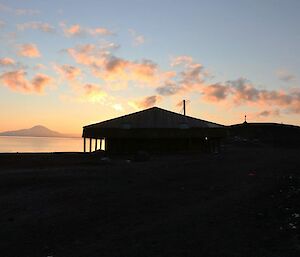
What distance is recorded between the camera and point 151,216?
48.4ft

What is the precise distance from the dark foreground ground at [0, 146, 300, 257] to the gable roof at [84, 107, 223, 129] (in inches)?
999

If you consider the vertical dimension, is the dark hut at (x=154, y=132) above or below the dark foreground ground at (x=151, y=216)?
above

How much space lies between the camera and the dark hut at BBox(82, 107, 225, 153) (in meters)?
48.8

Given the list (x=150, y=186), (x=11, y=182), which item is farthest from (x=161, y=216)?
(x=11, y=182)

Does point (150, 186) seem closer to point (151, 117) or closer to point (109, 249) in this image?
point (109, 249)

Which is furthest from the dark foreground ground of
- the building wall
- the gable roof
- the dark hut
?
the building wall

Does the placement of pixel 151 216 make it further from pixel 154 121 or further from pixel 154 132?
pixel 154 121

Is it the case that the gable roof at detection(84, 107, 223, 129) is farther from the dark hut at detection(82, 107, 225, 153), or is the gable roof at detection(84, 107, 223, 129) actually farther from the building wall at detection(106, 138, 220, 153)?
the building wall at detection(106, 138, 220, 153)

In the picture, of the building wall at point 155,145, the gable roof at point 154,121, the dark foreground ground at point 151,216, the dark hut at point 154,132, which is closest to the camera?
the dark foreground ground at point 151,216

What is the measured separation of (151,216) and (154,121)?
118 ft

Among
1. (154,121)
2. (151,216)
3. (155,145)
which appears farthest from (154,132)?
(151,216)

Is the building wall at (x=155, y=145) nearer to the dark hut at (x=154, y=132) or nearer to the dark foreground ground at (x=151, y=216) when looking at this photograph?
the dark hut at (x=154, y=132)

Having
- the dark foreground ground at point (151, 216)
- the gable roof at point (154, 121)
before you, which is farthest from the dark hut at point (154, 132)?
the dark foreground ground at point (151, 216)

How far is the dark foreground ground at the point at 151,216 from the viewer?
37.2 ft
